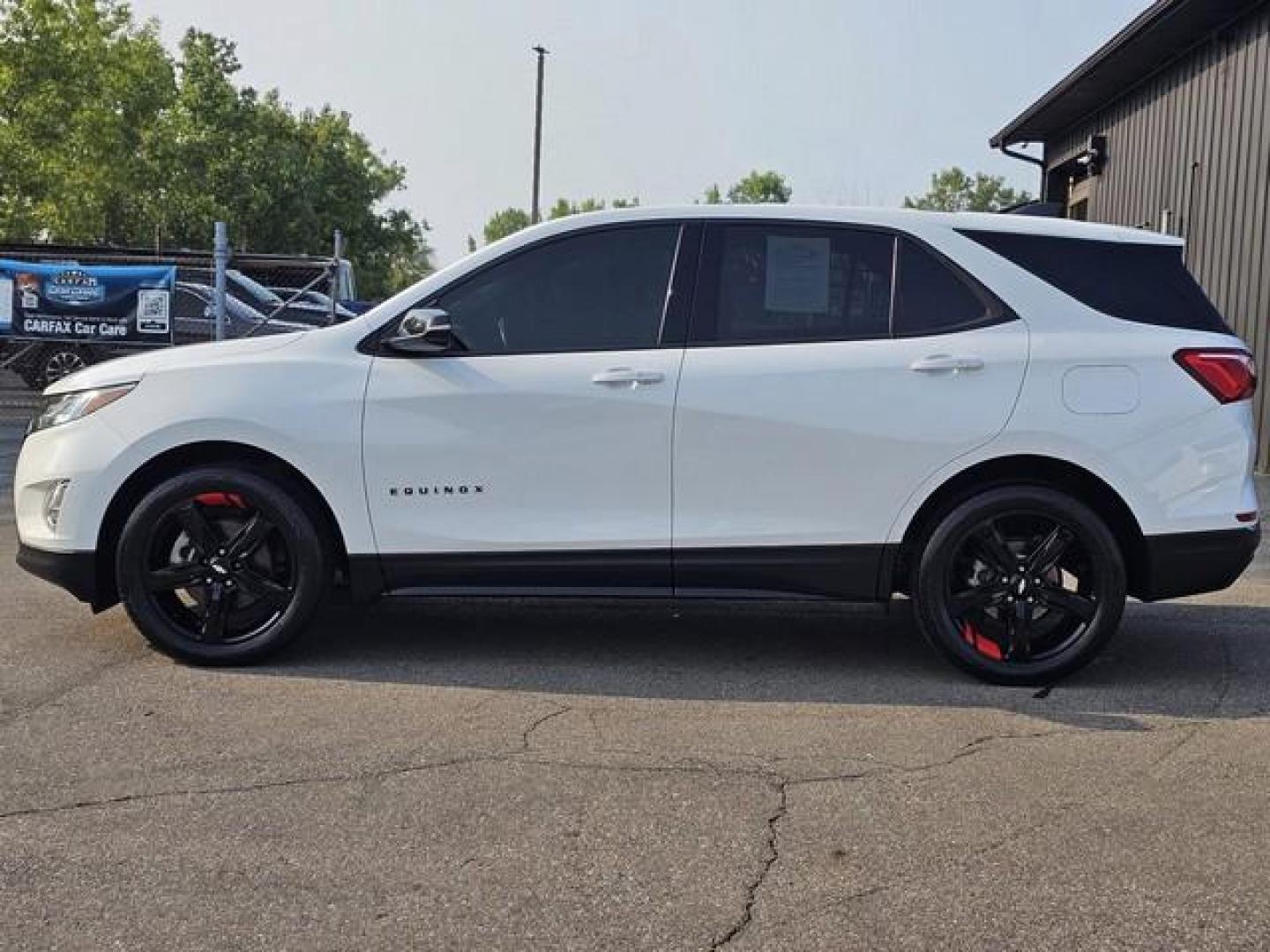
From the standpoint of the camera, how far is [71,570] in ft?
16.8

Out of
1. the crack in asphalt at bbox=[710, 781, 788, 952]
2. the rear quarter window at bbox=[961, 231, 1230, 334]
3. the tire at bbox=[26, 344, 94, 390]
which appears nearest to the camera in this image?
the crack in asphalt at bbox=[710, 781, 788, 952]

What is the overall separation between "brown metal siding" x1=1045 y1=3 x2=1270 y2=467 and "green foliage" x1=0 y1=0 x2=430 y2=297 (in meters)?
22.7

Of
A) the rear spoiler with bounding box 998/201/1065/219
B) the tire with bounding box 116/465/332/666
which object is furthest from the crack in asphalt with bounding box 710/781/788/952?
the rear spoiler with bounding box 998/201/1065/219

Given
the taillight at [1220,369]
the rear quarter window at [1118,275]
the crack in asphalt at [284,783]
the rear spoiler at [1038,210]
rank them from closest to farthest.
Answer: the crack in asphalt at [284,783] < the taillight at [1220,369] < the rear quarter window at [1118,275] < the rear spoiler at [1038,210]

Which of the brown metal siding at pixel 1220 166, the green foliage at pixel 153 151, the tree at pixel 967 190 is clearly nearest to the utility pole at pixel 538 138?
the green foliage at pixel 153 151

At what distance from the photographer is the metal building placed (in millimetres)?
12031

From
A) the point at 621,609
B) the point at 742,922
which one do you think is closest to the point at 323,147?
the point at 621,609

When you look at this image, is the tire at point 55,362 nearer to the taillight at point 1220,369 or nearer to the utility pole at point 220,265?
the utility pole at point 220,265

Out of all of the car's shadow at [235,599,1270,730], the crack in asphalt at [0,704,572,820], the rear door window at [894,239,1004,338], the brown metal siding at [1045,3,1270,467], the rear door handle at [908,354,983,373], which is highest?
the brown metal siding at [1045,3,1270,467]

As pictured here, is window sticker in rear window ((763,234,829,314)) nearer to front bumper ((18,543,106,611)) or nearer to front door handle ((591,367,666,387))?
front door handle ((591,367,666,387))

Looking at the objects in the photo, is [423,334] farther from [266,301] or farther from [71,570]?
[266,301]

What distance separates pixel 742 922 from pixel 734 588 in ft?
6.98

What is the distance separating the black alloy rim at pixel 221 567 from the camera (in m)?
5.12

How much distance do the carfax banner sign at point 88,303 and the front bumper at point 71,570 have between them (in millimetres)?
7983
